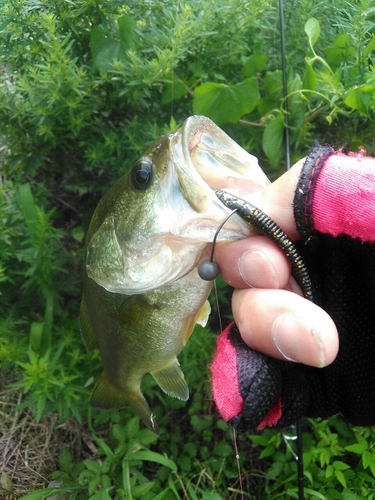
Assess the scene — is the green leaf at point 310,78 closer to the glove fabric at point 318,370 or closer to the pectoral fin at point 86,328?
the glove fabric at point 318,370

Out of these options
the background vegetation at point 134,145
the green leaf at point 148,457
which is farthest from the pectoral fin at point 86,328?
the green leaf at point 148,457

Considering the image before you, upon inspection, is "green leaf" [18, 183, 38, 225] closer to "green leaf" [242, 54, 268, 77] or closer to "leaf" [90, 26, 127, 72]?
"leaf" [90, 26, 127, 72]

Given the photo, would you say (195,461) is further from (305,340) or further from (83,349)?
(305,340)

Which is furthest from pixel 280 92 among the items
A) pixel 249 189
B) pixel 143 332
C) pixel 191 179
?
pixel 143 332

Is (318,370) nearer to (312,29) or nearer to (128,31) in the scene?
(312,29)

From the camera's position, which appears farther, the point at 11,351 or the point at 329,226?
the point at 11,351

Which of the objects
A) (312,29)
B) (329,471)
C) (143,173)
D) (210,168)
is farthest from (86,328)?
(312,29)

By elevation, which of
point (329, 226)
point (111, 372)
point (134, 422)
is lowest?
point (134, 422)
